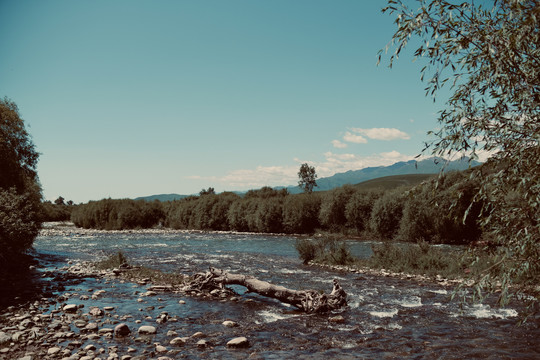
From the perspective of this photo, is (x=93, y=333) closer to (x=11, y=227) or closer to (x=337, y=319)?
(x=337, y=319)

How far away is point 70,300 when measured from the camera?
49.0 ft

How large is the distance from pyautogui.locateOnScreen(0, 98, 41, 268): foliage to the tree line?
28862 mm

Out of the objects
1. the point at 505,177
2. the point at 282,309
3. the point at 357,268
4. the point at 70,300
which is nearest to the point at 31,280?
the point at 70,300

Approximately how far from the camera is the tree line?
45156 millimetres

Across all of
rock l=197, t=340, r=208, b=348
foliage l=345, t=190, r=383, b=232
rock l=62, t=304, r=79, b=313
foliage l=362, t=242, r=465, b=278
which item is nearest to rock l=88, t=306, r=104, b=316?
rock l=62, t=304, r=79, b=313

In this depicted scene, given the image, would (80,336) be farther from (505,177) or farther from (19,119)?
(19,119)

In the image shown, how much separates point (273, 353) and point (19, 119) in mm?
31448

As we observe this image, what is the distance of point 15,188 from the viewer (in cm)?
2333

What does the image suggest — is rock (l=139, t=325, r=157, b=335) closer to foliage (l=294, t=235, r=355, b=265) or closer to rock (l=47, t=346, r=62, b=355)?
rock (l=47, t=346, r=62, b=355)

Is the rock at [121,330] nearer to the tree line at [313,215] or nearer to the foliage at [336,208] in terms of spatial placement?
the tree line at [313,215]

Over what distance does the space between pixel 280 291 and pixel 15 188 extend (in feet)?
65.2

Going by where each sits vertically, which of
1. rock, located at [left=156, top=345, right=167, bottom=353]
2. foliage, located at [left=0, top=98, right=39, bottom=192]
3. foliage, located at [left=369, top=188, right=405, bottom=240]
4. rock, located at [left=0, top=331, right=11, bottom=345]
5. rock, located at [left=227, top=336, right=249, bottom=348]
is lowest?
rock, located at [left=227, top=336, right=249, bottom=348]

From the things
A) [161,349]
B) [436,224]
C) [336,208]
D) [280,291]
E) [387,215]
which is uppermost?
[336,208]

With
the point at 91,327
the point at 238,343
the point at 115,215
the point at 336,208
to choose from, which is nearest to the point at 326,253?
the point at 238,343
